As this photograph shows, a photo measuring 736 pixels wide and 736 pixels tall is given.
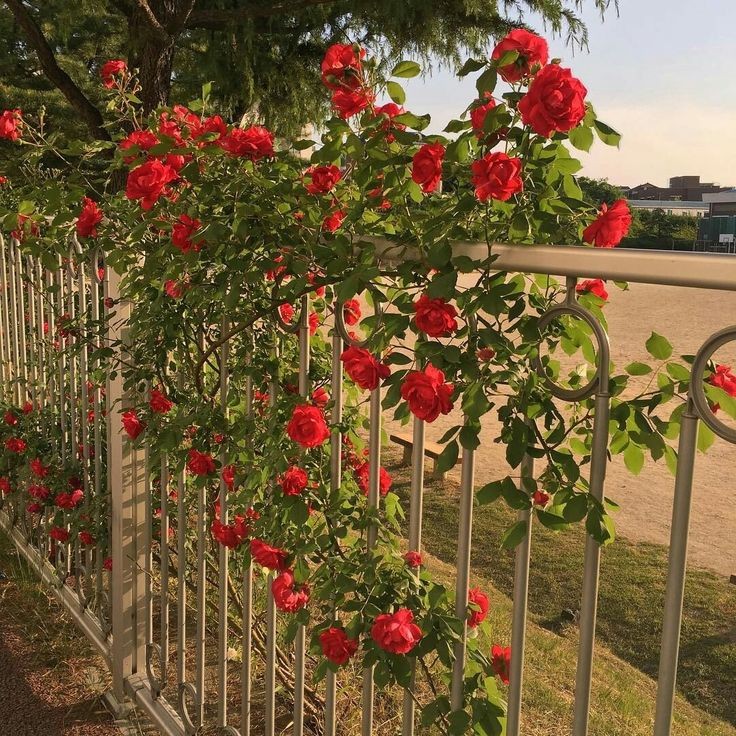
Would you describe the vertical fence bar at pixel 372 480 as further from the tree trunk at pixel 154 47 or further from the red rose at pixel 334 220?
the tree trunk at pixel 154 47

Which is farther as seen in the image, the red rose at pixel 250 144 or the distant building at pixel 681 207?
the distant building at pixel 681 207

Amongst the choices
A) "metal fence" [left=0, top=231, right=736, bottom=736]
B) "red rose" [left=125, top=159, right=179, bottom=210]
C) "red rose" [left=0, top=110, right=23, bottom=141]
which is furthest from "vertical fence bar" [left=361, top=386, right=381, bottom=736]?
"red rose" [left=0, top=110, right=23, bottom=141]

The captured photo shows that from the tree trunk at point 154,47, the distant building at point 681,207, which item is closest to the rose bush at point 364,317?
the tree trunk at point 154,47

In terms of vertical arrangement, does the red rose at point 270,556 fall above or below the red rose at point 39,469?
above

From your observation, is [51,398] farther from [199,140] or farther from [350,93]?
[350,93]

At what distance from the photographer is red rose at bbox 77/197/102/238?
267 cm

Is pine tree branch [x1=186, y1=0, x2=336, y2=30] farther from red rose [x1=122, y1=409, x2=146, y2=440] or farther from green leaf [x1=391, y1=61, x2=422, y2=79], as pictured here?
green leaf [x1=391, y1=61, x2=422, y2=79]

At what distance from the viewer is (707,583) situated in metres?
5.65

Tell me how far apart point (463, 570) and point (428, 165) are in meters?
0.78

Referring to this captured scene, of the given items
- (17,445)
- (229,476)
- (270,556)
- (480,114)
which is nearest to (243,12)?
(17,445)

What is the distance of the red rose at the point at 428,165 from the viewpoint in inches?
61.4

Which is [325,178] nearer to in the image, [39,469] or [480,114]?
[480,114]

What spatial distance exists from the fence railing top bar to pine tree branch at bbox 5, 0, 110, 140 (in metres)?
6.43

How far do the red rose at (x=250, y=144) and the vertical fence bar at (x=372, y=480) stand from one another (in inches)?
28.3
